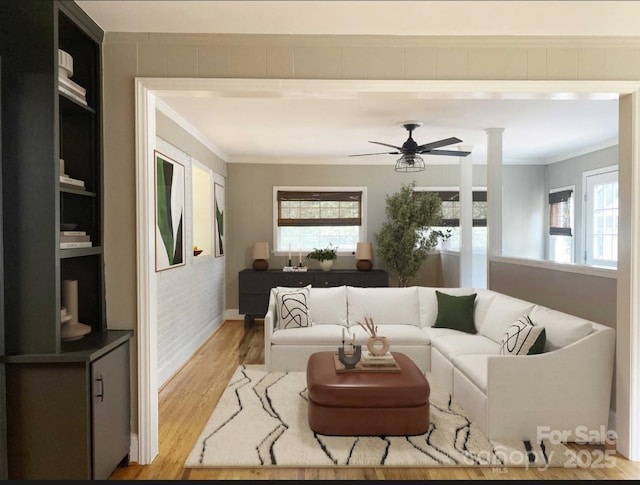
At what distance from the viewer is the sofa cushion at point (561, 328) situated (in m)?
3.03

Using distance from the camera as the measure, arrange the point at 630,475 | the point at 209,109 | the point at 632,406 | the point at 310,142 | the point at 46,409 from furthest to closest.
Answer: the point at 310,142 → the point at 209,109 → the point at 632,406 → the point at 630,475 → the point at 46,409

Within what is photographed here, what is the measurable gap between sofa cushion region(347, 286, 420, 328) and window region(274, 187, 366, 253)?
2.50m

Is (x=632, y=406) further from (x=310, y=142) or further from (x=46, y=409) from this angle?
(x=310, y=142)

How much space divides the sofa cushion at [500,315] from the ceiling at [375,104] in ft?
5.75

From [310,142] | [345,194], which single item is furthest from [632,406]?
[345,194]

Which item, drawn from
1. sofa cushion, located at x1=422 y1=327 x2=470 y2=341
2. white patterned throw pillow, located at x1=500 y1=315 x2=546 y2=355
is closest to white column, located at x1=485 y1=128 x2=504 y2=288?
sofa cushion, located at x1=422 y1=327 x2=470 y2=341

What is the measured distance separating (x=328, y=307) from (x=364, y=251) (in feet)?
7.39

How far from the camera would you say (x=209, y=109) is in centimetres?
439

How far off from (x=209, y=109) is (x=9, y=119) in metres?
2.34

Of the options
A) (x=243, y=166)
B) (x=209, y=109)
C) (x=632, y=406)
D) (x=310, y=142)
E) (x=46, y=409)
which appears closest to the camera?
(x=46, y=409)

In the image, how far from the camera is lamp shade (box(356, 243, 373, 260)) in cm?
694

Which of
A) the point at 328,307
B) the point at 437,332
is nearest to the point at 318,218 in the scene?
the point at 328,307

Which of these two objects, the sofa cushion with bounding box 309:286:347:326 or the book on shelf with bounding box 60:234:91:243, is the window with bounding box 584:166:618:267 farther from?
the book on shelf with bounding box 60:234:91:243

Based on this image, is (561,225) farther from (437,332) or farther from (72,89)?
(72,89)
